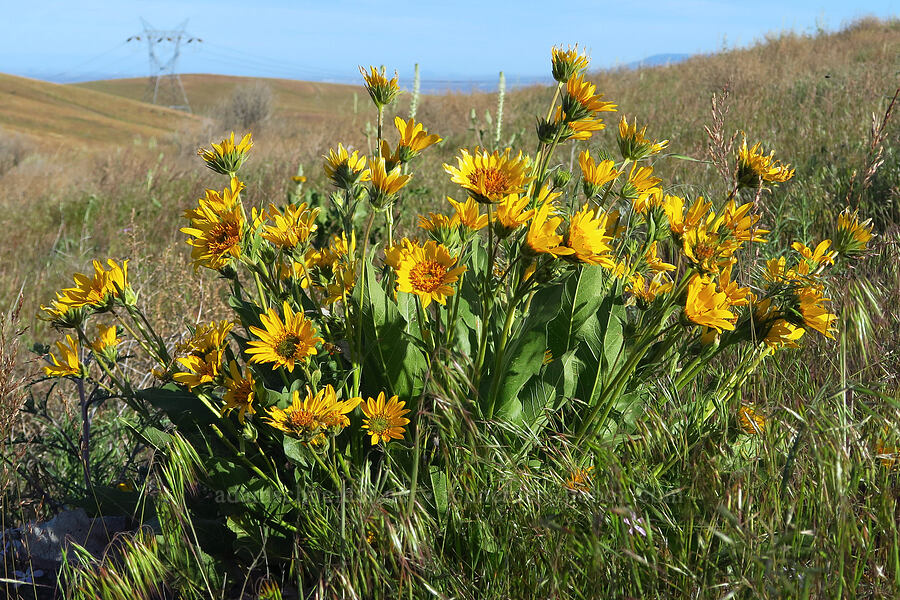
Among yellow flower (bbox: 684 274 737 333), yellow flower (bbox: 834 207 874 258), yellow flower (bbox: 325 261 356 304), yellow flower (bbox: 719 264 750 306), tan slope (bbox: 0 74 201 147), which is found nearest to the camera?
yellow flower (bbox: 684 274 737 333)

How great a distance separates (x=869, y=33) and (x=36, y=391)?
13.9 m

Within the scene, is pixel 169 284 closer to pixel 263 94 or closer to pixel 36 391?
pixel 36 391

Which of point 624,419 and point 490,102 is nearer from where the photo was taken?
point 624,419

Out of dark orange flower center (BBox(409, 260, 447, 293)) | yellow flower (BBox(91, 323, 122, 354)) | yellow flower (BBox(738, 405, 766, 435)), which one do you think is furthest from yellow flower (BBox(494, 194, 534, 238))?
yellow flower (BBox(91, 323, 122, 354))

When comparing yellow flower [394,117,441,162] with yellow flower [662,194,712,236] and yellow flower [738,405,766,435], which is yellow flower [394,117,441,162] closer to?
yellow flower [662,194,712,236]

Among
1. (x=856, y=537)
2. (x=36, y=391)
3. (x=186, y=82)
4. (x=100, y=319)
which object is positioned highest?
(x=186, y=82)

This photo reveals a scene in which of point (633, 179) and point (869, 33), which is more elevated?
point (869, 33)

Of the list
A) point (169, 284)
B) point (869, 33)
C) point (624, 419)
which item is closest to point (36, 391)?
point (169, 284)

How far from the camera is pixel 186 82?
6844 cm

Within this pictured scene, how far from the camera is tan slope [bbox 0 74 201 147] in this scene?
97.8ft

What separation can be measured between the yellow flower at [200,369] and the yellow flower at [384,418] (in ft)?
1.00

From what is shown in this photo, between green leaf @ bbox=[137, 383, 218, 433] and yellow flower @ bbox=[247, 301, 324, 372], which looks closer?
yellow flower @ bbox=[247, 301, 324, 372]

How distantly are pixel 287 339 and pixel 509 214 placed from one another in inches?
18.8

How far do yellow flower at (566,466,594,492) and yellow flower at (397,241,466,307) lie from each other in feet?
1.28
